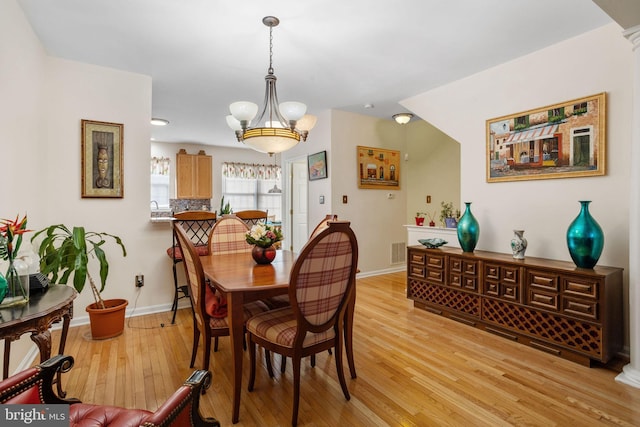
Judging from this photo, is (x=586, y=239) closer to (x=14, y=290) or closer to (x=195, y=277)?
(x=195, y=277)

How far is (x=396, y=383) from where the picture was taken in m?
2.03

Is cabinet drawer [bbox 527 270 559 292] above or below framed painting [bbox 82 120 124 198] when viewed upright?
below

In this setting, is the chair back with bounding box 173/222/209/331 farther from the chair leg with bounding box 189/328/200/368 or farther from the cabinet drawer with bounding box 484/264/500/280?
the cabinet drawer with bounding box 484/264/500/280

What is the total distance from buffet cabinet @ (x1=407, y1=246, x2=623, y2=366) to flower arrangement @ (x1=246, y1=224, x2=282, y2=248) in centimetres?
177

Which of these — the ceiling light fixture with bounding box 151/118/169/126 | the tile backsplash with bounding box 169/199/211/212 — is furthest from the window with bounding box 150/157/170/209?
the ceiling light fixture with bounding box 151/118/169/126

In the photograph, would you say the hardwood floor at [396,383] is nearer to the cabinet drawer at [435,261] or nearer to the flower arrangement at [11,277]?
the cabinet drawer at [435,261]

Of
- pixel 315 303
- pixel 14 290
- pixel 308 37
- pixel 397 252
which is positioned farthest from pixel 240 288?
pixel 397 252

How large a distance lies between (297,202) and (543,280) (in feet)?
13.3

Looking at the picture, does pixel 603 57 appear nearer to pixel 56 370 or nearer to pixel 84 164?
pixel 56 370

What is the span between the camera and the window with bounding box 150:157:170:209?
6773 millimetres

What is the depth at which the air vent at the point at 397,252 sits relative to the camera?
5215 mm

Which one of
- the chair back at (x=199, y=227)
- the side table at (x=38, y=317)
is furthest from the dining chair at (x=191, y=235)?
the side table at (x=38, y=317)

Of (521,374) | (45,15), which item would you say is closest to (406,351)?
(521,374)

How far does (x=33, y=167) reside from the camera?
2533 millimetres
